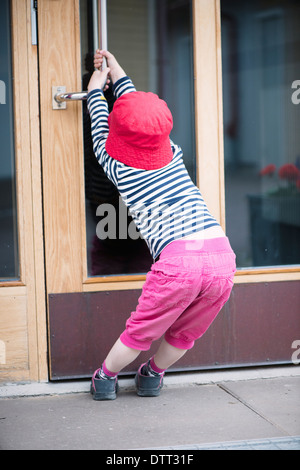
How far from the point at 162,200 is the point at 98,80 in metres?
0.66

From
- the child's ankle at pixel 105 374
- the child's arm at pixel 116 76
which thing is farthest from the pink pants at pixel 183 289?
the child's arm at pixel 116 76

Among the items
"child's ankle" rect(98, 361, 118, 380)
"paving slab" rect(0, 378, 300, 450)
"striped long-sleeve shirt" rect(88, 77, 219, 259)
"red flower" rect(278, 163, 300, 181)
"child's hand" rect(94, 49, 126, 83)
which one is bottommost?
"paving slab" rect(0, 378, 300, 450)

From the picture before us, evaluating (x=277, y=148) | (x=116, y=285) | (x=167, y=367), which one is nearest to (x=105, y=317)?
(x=116, y=285)

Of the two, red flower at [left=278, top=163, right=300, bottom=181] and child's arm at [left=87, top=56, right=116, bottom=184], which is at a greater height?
→ child's arm at [left=87, top=56, right=116, bottom=184]

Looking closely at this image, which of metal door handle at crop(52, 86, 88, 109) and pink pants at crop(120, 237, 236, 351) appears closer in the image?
pink pants at crop(120, 237, 236, 351)

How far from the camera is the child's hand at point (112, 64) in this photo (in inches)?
118

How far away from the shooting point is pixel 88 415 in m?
2.85

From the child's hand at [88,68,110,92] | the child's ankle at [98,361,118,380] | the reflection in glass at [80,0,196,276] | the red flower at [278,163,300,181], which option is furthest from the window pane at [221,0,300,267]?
the child's ankle at [98,361,118,380]

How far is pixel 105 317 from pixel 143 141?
38.9 inches

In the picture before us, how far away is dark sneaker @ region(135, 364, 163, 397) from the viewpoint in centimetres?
308

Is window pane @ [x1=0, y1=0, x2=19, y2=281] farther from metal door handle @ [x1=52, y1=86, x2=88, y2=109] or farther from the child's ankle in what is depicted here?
the child's ankle

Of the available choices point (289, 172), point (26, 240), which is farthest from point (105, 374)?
point (289, 172)

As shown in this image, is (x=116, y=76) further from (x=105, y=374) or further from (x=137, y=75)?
(x=105, y=374)

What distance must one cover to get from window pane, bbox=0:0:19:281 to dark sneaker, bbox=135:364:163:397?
0.80m
